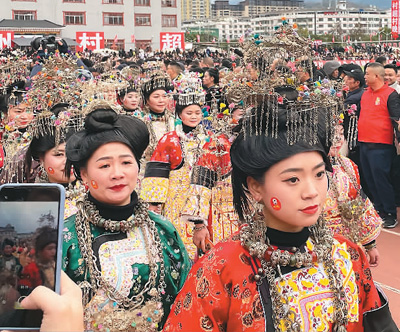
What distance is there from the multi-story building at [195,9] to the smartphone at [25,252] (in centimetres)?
17558

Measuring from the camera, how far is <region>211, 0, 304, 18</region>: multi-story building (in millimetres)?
173750

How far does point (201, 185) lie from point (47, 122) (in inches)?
42.9

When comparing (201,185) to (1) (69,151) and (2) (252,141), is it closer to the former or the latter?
(1) (69,151)

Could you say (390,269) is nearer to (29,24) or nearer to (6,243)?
(6,243)

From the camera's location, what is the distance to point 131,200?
8.55 ft

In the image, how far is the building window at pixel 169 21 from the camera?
44.5m

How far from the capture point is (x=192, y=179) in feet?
13.6

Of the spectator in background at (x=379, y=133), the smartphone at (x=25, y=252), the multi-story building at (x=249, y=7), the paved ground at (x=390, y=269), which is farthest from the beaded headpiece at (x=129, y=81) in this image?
the multi-story building at (x=249, y=7)

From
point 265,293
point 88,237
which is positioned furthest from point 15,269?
point 88,237

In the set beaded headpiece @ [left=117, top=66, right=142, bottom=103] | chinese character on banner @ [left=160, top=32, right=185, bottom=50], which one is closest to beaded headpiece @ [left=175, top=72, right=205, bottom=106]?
beaded headpiece @ [left=117, top=66, right=142, bottom=103]

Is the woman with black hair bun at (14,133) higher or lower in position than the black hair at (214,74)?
lower

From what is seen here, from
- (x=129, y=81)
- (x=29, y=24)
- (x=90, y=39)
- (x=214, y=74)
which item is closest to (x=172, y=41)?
(x=90, y=39)

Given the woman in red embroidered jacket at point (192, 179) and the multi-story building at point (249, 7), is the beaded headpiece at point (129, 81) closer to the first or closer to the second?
the woman in red embroidered jacket at point (192, 179)

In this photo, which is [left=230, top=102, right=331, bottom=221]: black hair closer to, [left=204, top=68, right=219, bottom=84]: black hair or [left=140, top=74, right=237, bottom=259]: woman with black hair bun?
[left=140, top=74, right=237, bottom=259]: woman with black hair bun
